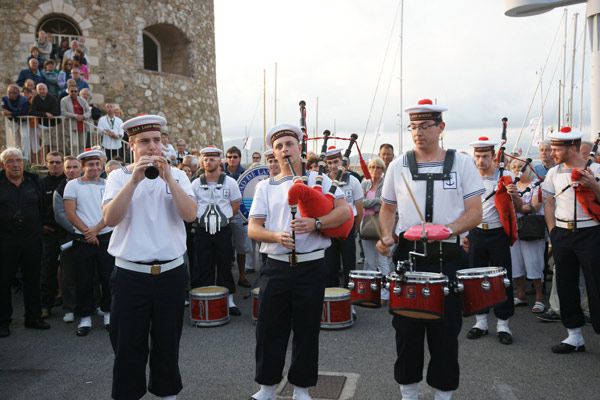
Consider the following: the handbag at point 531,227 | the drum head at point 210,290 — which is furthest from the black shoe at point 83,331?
the handbag at point 531,227

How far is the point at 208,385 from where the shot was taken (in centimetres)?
438

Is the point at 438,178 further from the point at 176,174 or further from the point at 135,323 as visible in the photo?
the point at 135,323

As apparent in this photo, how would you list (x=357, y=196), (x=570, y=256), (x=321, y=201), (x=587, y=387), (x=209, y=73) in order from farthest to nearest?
(x=209, y=73)
(x=357, y=196)
(x=570, y=256)
(x=587, y=387)
(x=321, y=201)

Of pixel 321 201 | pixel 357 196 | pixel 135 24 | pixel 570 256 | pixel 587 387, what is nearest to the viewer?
pixel 321 201

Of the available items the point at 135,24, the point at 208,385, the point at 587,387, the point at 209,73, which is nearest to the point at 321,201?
the point at 208,385

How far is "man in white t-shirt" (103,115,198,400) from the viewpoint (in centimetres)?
335

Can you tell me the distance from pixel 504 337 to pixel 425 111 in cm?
317

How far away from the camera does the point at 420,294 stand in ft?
10.4

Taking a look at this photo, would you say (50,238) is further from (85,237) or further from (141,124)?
(141,124)

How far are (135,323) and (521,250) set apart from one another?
5.62 m

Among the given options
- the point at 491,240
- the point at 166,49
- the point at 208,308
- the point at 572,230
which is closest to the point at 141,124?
the point at 208,308

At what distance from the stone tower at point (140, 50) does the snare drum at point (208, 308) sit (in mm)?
11273

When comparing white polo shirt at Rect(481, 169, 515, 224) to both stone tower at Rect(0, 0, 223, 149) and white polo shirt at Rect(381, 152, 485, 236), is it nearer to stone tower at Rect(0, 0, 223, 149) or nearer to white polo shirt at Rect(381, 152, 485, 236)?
white polo shirt at Rect(381, 152, 485, 236)

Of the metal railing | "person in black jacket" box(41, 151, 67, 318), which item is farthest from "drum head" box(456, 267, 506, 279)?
the metal railing
